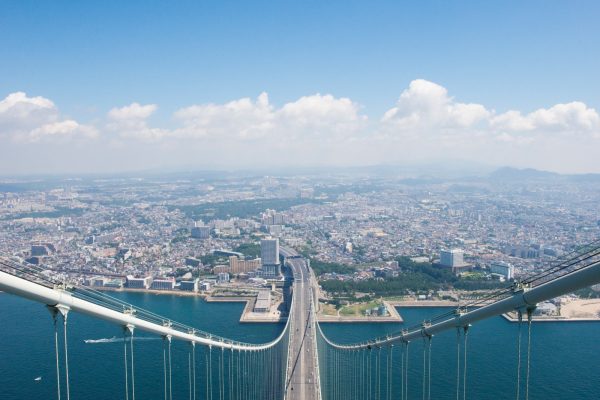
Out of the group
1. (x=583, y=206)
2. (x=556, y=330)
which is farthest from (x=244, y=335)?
(x=583, y=206)

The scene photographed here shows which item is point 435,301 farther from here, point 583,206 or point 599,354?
point 583,206

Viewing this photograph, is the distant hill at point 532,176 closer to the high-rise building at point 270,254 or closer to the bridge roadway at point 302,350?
the high-rise building at point 270,254

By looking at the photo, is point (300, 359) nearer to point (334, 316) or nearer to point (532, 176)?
point (334, 316)

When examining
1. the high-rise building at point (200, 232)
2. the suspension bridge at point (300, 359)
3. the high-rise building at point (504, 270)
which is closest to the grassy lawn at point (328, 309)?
the suspension bridge at point (300, 359)

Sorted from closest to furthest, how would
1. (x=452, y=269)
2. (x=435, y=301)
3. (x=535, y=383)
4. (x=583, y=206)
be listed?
(x=535, y=383) < (x=435, y=301) < (x=452, y=269) < (x=583, y=206)

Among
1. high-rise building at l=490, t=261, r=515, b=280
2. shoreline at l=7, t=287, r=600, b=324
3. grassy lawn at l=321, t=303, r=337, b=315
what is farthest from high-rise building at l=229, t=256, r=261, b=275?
high-rise building at l=490, t=261, r=515, b=280
